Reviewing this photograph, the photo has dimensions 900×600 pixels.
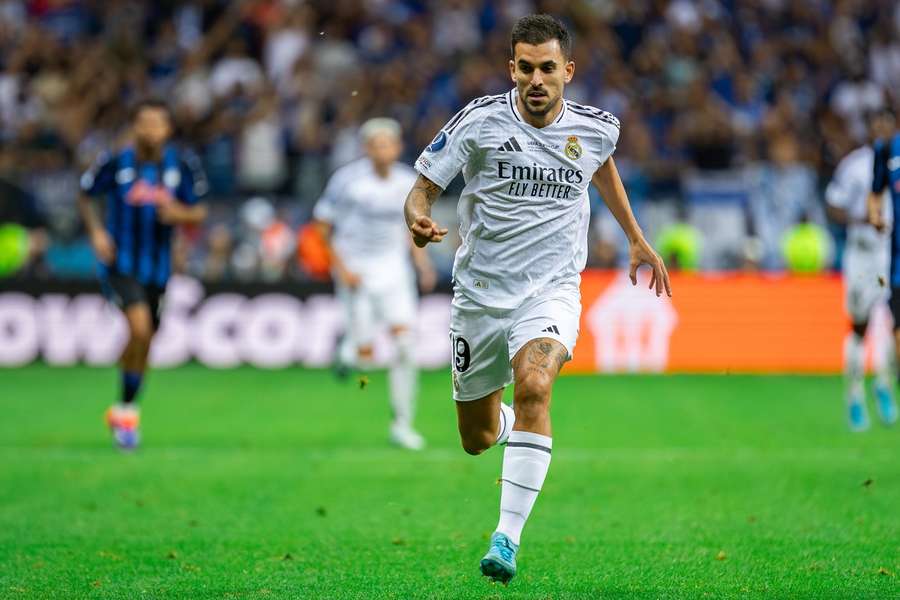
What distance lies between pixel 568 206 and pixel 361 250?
22.4ft

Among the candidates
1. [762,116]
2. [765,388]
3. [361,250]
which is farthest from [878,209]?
[762,116]

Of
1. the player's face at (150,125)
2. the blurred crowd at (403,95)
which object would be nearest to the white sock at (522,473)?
the player's face at (150,125)

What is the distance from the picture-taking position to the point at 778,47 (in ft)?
77.5

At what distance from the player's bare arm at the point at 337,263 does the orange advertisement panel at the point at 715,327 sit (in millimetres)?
5646

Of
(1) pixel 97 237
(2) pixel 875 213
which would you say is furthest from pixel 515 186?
(1) pixel 97 237

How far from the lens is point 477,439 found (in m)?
7.24

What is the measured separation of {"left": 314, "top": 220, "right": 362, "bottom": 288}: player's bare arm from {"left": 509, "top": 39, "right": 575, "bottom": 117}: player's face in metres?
6.59

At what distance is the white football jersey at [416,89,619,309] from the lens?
6527mm

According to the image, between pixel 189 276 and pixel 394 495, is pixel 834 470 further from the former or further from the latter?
pixel 189 276

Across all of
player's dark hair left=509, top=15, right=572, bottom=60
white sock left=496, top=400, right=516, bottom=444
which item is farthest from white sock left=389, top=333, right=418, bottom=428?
player's dark hair left=509, top=15, right=572, bottom=60

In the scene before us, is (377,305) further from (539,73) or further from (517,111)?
(539,73)

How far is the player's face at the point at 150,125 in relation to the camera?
11.4m

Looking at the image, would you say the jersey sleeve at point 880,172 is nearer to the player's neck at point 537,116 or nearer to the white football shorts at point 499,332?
the white football shorts at point 499,332

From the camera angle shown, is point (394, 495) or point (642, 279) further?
point (642, 279)
